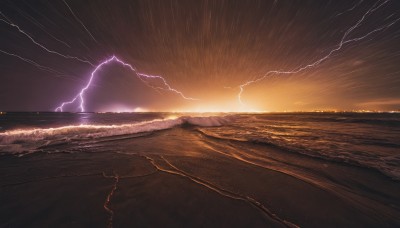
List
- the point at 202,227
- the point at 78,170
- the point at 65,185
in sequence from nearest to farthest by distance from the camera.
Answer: the point at 202,227
the point at 65,185
the point at 78,170

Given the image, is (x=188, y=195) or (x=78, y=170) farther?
(x=78, y=170)

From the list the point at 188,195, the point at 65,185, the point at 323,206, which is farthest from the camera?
the point at 65,185

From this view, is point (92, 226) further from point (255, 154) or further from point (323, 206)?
point (255, 154)

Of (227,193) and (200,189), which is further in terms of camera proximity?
(200,189)

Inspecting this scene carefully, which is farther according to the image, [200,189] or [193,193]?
[200,189]

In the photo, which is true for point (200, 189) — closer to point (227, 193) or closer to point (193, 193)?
point (193, 193)

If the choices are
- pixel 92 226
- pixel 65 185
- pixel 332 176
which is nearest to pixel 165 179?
pixel 92 226

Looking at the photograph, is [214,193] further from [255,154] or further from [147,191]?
[255,154]

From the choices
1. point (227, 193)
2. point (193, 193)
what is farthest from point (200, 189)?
point (227, 193)
